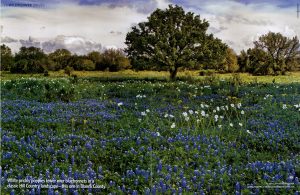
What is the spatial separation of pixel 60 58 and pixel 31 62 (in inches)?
143

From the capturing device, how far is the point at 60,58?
51.2 meters

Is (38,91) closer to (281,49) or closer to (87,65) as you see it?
(87,65)

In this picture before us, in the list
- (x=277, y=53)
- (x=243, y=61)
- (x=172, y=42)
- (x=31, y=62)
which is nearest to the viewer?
(x=172, y=42)

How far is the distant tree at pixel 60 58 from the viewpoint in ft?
162

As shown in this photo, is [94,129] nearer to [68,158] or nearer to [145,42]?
[68,158]

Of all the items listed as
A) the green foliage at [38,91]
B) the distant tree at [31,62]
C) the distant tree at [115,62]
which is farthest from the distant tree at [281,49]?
the green foliage at [38,91]

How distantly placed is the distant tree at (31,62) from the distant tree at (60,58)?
127 centimetres

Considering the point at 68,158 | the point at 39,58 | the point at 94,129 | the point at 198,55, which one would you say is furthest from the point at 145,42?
the point at 68,158

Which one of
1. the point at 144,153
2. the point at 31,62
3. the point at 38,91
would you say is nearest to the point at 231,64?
the point at 31,62

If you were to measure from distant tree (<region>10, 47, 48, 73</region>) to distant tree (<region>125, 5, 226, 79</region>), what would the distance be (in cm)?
1424

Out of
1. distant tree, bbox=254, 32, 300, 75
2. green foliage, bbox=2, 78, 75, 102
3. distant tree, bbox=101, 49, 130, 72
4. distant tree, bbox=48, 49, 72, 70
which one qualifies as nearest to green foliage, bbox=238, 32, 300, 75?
distant tree, bbox=254, 32, 300, 75

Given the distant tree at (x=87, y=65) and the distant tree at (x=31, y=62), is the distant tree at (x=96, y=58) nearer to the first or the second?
the distant tree at (x=87, y=65)

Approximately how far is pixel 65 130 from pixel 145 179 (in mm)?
3937

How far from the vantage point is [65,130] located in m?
10.6
